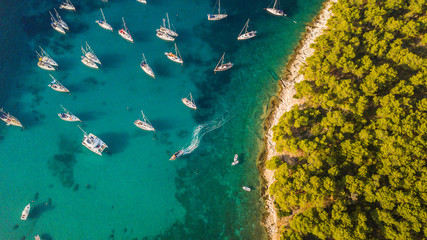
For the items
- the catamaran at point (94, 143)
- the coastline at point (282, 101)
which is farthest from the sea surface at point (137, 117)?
the catamaran at point (94, 143)

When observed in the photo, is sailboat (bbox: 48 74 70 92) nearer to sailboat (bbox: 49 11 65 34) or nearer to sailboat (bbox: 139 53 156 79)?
sailboat (bbox: 49 11 65 34)

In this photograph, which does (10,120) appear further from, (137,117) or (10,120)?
(137,117)

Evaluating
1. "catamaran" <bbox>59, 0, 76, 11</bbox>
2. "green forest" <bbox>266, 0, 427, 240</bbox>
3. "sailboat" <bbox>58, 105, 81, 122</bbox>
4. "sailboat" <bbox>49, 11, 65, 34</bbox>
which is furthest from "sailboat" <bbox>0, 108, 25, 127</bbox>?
"green forest" <bbox>266, 0, 427, 240</bbox>

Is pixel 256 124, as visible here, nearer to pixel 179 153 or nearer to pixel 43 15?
pixel 179 153

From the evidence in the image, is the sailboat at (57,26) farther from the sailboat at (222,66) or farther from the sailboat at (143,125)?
the sailboat at (222,66)

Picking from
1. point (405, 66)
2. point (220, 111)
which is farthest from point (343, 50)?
point (220, 111)

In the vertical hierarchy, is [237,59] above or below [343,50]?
below
